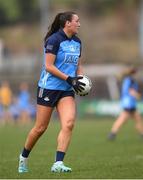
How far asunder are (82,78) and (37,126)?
3.10ft

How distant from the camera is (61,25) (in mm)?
10727

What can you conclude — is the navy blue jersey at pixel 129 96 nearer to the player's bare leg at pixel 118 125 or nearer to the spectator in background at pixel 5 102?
the player's bare leg at pixel 118 125

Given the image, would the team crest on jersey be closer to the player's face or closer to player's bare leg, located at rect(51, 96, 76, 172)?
the player's face

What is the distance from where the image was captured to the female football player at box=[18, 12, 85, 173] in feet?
34.4

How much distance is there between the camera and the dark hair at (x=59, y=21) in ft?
35.0

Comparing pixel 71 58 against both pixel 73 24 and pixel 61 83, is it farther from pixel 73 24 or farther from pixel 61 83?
pixel 73 24

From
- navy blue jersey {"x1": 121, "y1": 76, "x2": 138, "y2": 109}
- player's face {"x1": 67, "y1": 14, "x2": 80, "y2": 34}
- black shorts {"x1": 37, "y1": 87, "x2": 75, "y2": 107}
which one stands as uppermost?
player's face {"x1": 67, "y1": 14, "x2": 80, "y2": 34}

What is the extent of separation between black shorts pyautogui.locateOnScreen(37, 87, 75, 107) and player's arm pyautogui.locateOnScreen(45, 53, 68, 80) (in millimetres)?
295

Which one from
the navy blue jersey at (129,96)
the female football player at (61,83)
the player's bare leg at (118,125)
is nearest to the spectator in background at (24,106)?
the navy blue jersey at (129,96)

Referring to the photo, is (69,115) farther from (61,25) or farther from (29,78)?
(29,78)

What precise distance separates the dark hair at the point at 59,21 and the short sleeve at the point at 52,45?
201mm

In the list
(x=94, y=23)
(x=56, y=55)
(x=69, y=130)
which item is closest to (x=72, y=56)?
(x=56, y=55)

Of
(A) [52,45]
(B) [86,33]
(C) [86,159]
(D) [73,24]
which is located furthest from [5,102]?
(B) [86,33]

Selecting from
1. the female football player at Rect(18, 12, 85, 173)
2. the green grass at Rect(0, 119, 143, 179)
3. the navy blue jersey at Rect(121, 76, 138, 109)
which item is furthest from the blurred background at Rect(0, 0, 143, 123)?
the female football player at Rect(18, 12, 85, 173)
